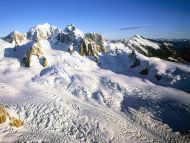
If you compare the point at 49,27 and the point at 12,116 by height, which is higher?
the point at 49,27

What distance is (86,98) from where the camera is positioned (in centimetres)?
5569

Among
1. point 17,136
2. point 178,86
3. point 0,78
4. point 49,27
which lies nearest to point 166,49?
point 49,27

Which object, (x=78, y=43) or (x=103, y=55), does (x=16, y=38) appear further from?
(x=103, y=55)

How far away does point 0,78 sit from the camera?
58719 mm

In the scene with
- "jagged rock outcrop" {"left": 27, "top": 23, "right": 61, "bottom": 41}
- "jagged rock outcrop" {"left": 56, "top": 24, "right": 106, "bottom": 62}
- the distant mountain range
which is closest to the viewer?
the distant mountain range

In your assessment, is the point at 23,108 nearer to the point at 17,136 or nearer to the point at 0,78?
the point at 17,136

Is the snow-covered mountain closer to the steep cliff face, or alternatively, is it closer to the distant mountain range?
the distant mountain range

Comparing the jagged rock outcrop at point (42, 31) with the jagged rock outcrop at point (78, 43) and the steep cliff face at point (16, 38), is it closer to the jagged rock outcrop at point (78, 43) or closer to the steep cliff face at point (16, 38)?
the steep cliff face at point (16, 38)

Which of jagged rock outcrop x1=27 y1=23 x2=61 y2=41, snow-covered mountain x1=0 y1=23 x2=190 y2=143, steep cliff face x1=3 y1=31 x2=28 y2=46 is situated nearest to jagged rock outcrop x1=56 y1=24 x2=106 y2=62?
snow-covered mountain x1=0 y1=23 x2=190 y2=143

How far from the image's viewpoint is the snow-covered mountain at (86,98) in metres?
41.8

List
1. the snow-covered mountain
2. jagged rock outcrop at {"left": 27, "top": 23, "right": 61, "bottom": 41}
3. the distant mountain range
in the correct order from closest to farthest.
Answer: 1. the snow-covered mountain
2. the distant mountain range
3. jagged rock outcrop at {"left": 27, "top": 23, "right": 61, "bottom": 41}

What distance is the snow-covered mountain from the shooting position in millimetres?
41812

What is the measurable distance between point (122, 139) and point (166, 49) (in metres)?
130

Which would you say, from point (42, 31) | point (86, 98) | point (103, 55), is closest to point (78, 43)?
point (103, 55)
